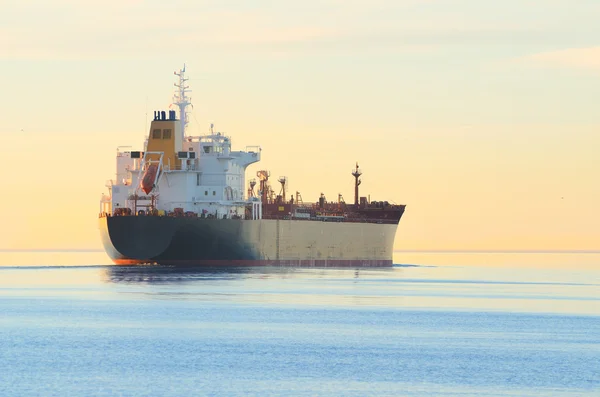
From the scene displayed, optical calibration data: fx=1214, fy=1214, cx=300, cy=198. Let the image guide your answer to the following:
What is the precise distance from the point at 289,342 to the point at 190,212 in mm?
42816

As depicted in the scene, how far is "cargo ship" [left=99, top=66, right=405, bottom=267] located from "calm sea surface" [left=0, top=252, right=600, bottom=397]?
1129 cm

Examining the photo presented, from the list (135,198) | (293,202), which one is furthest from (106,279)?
(293,202)

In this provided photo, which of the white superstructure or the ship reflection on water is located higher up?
the white superstructure

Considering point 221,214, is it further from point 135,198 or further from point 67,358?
point 67,358

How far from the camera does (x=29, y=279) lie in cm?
8288

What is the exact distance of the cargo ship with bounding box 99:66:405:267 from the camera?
77062 millimetres

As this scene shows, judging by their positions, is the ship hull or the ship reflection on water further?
the ship hull

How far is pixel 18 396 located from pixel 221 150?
187ft

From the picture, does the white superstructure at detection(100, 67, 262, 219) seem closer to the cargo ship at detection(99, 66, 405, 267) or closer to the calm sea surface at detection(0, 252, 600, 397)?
the cargo ship at detection(99, 66, 405, 267)

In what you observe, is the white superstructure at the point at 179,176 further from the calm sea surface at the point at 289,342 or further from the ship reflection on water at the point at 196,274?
the calm sea surface at the point at 289,342

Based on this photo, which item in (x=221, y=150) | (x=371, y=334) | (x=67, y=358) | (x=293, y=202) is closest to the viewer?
(x=67, y=358)

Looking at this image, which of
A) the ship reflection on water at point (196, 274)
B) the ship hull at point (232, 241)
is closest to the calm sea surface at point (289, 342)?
the ship reflection on water at point (196, 274)

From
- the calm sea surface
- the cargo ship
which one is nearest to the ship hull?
the cargo ship

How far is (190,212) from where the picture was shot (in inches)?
3172
